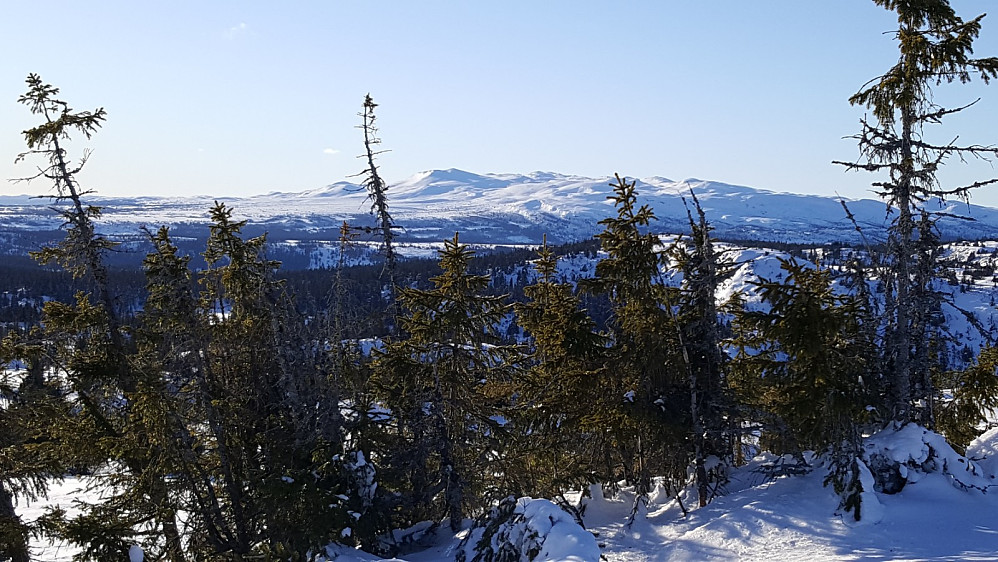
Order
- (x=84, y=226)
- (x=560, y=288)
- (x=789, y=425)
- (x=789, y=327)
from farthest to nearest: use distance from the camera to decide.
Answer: (x=560, y=288)
(x=789, y=425)
(x=84, y=226)
(x=789, y=327)

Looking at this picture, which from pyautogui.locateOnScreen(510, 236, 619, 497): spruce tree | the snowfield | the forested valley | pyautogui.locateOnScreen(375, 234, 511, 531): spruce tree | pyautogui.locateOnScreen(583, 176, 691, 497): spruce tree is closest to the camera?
the snowfield

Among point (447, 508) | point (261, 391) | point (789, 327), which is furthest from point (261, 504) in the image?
point (789, 327)

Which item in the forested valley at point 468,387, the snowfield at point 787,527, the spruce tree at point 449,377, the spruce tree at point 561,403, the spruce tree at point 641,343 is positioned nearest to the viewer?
the snowfield at point 787,527

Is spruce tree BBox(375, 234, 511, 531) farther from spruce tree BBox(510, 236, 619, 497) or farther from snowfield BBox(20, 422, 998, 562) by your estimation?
snowfield BBox(20, 422, 998, 562)

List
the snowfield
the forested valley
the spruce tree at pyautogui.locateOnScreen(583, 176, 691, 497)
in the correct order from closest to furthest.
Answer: the snowfield
the forested valley
the spruce tree at pyautogui.locateOnScreen(583, 176, 691, 497)

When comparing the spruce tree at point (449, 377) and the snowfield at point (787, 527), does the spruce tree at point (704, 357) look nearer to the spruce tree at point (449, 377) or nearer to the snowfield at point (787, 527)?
the snowfield at point (787, 527)

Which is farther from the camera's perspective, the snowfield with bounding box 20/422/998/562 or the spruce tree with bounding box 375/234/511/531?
the spruce tree with bounding box 375/234/511/531

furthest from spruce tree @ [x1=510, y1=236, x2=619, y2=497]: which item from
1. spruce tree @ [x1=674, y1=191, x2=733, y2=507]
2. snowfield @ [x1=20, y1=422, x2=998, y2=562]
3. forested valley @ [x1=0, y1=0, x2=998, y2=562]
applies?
spruce tree @ [x1=674, y1=191, x2=733, y2=507]

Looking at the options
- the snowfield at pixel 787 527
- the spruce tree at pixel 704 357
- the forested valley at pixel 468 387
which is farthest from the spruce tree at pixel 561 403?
the spruce tree at pixel 704 357

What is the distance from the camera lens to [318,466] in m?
17.2

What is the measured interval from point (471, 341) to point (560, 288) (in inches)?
160

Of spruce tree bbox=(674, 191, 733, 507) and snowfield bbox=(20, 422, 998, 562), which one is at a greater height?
spruce tree bbox=(674, 191, 733, 507)

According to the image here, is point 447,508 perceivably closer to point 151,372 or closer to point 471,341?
point 471,341

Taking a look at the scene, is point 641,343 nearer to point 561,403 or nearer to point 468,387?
point 561,403
